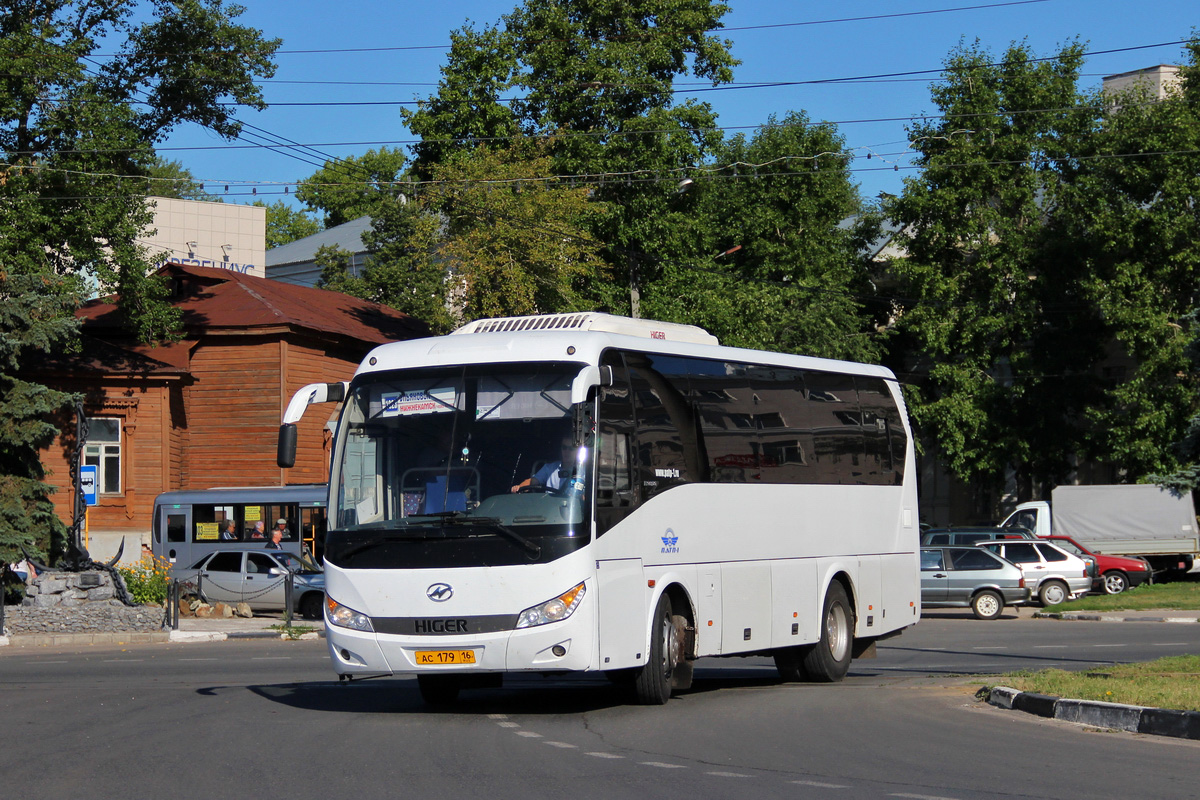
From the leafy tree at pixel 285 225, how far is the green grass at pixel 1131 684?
287ft

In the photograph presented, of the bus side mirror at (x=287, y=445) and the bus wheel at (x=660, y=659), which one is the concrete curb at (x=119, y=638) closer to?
the bus side mirror at (x=287, y=445)

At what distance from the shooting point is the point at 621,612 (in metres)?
11.5

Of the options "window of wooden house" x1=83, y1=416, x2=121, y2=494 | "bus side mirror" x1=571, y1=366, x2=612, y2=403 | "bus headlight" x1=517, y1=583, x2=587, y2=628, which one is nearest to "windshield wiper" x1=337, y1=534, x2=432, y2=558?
"bus headlight" x1=517, y1=583, x2=587, y2=628

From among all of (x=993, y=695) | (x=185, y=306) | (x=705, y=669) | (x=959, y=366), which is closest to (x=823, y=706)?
(x=993, y=695)

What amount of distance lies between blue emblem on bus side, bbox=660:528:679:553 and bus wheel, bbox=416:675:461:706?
2361mm

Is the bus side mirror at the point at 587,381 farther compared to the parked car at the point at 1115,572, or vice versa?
the parked car at the point at 1115,572

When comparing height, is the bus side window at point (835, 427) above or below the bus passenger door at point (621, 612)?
above

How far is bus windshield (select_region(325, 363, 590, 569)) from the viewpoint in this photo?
442 inches

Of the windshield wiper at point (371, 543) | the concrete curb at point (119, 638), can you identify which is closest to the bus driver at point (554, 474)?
the windshield wiper at point (371, 543)

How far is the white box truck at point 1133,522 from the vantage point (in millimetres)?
39562

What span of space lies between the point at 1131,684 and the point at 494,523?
5.77m

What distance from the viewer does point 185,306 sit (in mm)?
43219

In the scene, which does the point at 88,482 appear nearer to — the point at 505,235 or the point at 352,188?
the point at 505,235

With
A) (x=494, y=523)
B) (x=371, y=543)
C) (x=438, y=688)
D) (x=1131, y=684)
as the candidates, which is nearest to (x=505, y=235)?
(x=438, y=688)
